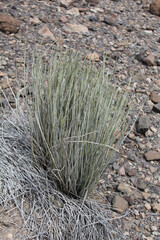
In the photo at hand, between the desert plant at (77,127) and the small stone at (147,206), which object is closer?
the desert plant at (77,127)

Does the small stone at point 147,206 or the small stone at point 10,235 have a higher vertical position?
the small stone at point 10,235

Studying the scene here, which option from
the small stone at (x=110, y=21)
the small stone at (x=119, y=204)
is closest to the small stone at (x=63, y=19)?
the small stone at (x=110, y=21)

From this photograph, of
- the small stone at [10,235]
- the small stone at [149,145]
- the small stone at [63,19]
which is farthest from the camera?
the small stone at [63,19]

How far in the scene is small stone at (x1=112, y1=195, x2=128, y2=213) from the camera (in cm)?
206

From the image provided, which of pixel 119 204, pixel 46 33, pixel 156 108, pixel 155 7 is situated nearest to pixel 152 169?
pixel 119 204

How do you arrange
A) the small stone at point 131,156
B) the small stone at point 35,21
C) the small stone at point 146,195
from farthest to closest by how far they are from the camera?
the small stone at point 35,21, the small stone at point 131,156, the small stone at point 146,195

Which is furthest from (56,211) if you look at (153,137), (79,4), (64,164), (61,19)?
(79,4)

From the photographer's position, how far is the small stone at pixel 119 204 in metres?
2.06

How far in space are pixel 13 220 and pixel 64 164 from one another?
373 mm

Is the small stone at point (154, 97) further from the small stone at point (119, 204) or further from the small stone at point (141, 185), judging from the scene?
the small stone at point (119, 204)

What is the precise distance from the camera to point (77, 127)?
182cm

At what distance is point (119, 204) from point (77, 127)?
556mm

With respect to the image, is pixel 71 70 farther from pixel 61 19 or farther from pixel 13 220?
pixel 61 19

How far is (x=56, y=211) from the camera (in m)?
1.87
